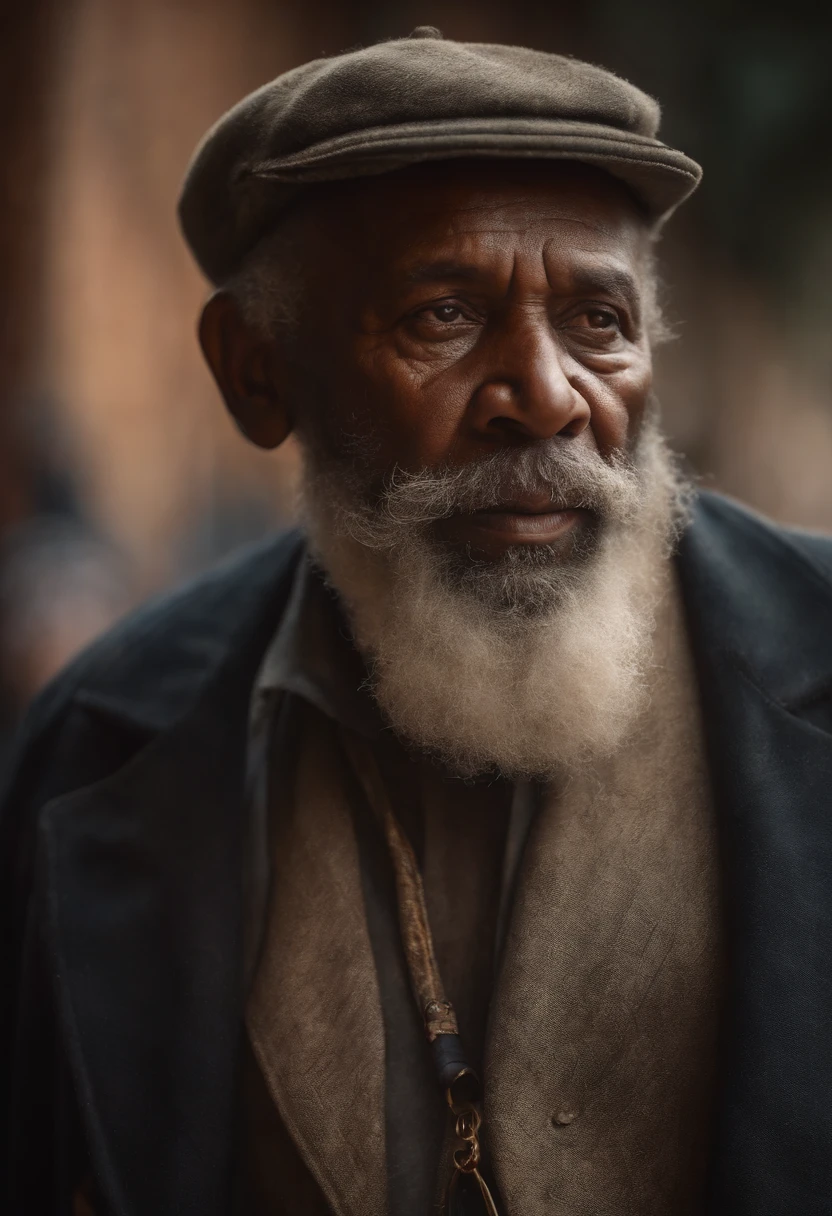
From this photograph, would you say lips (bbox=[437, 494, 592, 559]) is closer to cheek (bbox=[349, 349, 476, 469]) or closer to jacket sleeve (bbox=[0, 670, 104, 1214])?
cheek (bbox=[349, 349, 476, 469])

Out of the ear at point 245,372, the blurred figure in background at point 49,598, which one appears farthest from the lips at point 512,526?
the blurred figure in background at point 49,598

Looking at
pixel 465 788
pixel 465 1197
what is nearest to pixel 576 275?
pixel 465 788

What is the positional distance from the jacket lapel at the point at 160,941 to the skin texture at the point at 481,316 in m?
0.56

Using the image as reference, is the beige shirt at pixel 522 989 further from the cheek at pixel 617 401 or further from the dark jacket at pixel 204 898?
the cheek at pixel 617 401

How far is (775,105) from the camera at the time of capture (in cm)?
342

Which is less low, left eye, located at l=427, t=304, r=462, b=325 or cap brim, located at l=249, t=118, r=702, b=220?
cap brim, located at l=249, t=118, r=702, b=220

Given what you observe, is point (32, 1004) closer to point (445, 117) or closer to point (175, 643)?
point (175, 643)

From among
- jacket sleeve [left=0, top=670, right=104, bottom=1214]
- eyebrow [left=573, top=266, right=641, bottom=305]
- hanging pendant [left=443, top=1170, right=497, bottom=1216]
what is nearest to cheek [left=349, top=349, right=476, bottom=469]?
eyebrow [left=573, top=266, right=641, bottom=305]

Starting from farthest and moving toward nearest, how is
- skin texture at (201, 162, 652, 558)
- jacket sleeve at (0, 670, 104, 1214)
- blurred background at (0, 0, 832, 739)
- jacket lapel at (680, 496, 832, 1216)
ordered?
blurred background at (0, 0, 832, 739)
jacket sleeve at (0, 670, 104, 1214)
skin texture at (201, 162, 652, 558)
jacket lapel at (680, 496, 832, 1216)

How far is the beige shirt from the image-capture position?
1.31 metres

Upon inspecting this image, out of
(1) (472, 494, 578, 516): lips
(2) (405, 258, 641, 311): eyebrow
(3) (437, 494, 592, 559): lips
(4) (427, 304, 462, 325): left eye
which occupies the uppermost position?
(2) (405, 258, 641, 311): eyebrow

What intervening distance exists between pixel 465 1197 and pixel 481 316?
123 centimetres

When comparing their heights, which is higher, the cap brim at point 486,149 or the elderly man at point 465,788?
the cap brim at point 486,149

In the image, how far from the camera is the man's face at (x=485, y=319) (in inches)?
56.2
